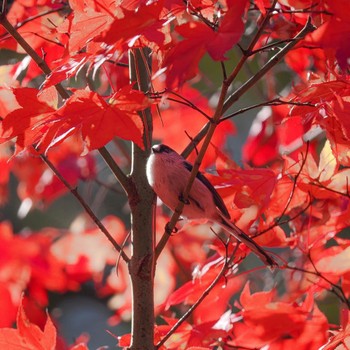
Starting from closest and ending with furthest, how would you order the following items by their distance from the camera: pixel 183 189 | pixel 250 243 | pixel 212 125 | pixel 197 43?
pixel 197 43 → pixel 212 125 → pixel 250 243 → pixel 183 189

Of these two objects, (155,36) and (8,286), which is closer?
(155,36)

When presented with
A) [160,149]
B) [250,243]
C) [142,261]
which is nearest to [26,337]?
[142,261]

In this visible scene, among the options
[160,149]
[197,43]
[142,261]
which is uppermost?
[197,43]

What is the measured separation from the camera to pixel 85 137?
110cm

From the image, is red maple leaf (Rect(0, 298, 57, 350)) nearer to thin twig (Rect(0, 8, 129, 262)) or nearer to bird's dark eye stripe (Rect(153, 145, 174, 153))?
thin twig (Rect(0, 8, 129, 262))

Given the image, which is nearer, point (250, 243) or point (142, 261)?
point (142, 261)

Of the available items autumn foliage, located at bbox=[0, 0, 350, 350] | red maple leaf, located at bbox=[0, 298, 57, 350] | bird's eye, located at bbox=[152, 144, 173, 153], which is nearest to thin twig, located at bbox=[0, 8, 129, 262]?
autumn foliage, located at bbox=[0, 0, 350, 350]

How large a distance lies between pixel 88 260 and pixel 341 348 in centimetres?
141

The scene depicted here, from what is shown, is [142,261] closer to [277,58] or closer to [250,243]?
[250,243]

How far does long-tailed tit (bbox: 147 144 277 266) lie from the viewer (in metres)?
1.39

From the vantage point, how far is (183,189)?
4.86 ft

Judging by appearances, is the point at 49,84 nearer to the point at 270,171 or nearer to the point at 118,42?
the point at 118,42

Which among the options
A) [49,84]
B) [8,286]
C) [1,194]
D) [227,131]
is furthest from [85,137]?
[1,194]

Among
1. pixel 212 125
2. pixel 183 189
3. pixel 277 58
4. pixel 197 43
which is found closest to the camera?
pixel 197 43
